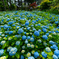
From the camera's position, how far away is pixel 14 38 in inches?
45.2

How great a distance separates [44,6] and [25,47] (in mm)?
9361

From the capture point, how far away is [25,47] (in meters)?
1.05

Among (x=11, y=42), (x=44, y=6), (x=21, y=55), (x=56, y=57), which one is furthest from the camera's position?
(x=44, y=6)

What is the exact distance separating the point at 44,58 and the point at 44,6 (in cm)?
948

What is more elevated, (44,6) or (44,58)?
(44,6)

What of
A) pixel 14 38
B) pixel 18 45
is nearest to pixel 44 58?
pixel 18 45

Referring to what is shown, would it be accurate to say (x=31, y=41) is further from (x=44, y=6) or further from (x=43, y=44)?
(x=44, y=6)

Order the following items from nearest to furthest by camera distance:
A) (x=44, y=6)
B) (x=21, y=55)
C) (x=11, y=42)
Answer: (x=21, y=55), (x=11, y=42), (x=44, y=6)

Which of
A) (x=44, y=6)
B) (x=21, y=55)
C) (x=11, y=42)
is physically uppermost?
(x=44, y=6)

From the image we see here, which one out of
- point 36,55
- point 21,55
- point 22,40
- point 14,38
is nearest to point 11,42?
point 14,38

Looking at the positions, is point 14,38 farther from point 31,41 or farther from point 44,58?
point 44,58

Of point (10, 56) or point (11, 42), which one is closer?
point (10, 56)

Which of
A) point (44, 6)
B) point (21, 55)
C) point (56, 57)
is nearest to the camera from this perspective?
point (56, 57)

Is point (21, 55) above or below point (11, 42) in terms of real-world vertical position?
below
